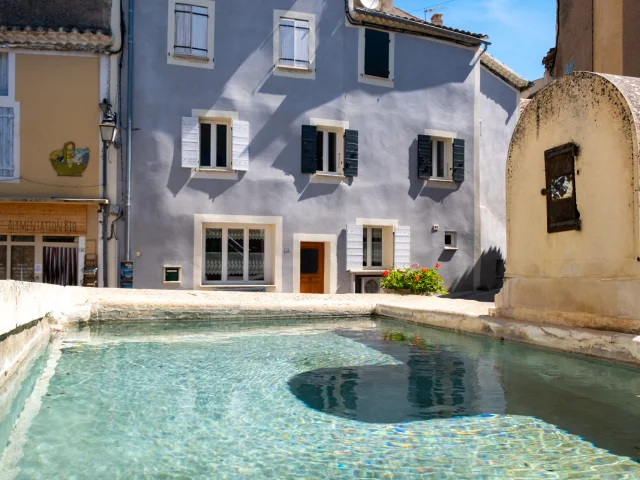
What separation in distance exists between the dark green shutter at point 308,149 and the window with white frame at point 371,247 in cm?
253

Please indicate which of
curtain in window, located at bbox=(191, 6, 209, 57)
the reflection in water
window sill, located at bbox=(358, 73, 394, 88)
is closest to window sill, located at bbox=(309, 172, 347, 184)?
window sill, located at bbox=(358, 73, 394, 88)

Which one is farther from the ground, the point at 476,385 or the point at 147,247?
the point at 147,247

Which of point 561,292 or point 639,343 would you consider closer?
point 639,343

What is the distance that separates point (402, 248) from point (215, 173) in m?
5.76

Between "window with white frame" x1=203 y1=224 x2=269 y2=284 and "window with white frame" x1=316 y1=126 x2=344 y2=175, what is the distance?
2.51 metres

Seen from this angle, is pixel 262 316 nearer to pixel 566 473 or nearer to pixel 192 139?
pixel 192 139

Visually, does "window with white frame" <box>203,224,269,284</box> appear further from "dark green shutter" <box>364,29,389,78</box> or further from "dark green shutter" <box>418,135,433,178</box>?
"dark green shutter" <box>364,29,389,78</box>

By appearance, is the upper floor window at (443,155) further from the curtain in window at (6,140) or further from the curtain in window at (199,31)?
the curtain in window at (6,140)

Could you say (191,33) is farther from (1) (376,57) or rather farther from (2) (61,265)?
(2) (61,265)

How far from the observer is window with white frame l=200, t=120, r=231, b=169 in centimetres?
1595

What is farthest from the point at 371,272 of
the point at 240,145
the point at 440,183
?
the point at 240,145

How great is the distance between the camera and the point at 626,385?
533 cm

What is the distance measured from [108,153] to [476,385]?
39.8 ft

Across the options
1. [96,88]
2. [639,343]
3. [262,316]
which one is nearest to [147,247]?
[96,88]
